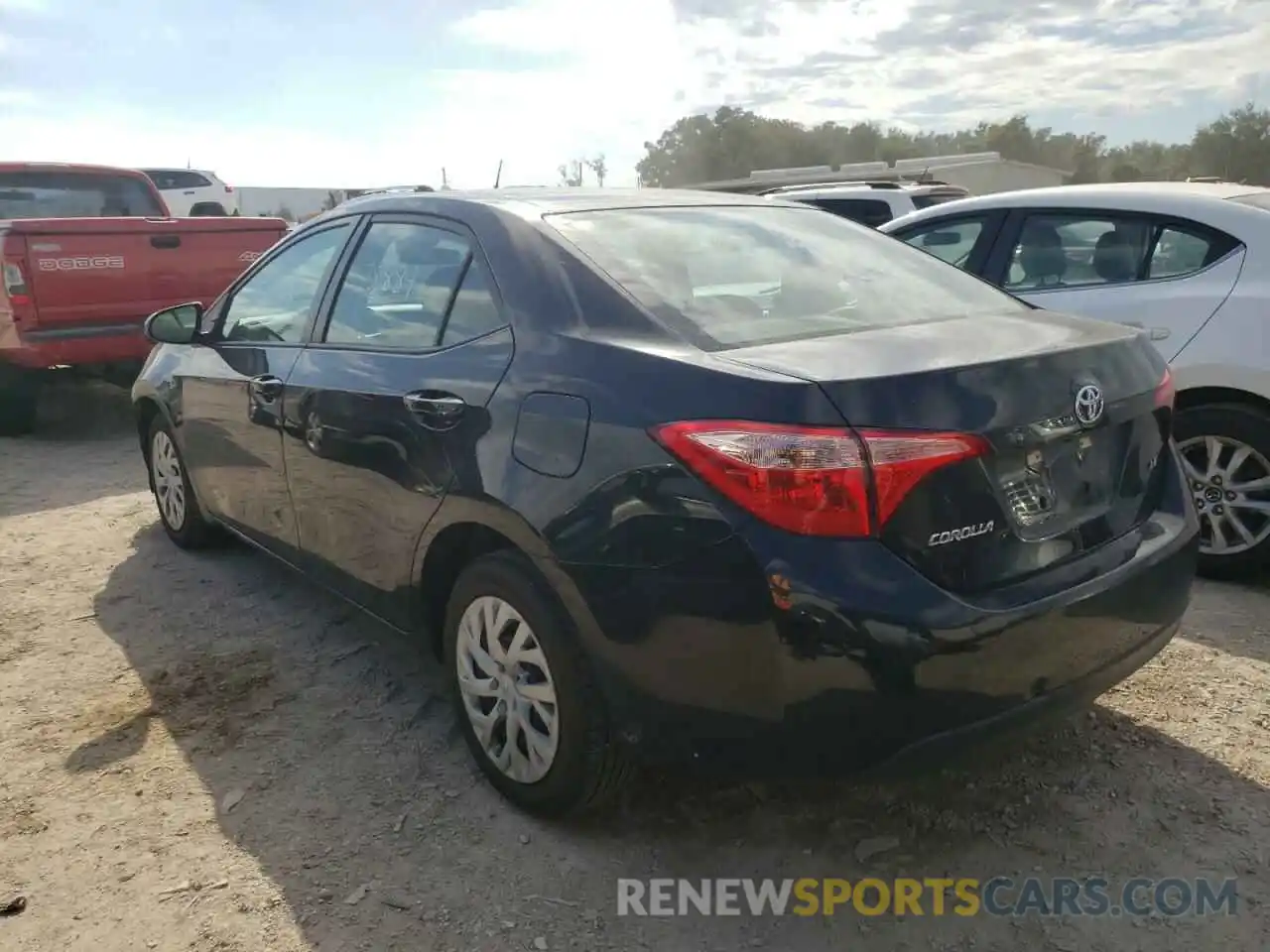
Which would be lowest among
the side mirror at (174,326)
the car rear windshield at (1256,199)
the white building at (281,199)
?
the white building at (281,199)

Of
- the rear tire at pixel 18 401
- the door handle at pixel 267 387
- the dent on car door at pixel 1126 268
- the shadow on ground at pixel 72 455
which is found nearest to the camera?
the door handle at pixel 267 387

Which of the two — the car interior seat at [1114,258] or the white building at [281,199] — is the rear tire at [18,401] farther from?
the white building at [281,199]

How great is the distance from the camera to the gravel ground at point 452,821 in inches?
95.1

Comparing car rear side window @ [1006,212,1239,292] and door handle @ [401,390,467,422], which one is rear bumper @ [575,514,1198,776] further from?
car rear side window @ [1006,212,1239,292]

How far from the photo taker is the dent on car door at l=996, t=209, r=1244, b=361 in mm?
4180

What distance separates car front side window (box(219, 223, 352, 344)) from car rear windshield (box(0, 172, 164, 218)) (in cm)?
596

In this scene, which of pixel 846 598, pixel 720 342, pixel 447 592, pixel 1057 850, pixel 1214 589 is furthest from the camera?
pixel 1214 589

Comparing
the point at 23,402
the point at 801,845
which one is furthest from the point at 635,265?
the point at 23,402

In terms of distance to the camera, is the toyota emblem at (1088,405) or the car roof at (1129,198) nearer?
the toyota emblem at (1088,405)

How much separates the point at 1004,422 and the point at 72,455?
694 cm

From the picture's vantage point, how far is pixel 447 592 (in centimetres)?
303

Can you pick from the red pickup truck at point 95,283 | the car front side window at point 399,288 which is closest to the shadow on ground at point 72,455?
the red pickup truck at point 95,283

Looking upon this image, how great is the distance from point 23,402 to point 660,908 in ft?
23.6

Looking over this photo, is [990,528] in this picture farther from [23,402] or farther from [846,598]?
[23,402]
